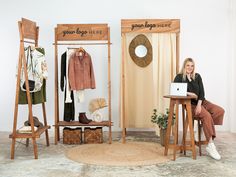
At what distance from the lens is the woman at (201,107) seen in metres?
4.72

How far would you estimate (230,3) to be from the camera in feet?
21.7

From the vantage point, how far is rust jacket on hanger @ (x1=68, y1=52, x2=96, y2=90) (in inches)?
223

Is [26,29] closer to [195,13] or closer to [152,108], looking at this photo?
[152,108]

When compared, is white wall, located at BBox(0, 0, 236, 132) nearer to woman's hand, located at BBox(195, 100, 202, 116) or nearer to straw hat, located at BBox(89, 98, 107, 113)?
straw hat, located at BBox(89, 98, 107, 113)

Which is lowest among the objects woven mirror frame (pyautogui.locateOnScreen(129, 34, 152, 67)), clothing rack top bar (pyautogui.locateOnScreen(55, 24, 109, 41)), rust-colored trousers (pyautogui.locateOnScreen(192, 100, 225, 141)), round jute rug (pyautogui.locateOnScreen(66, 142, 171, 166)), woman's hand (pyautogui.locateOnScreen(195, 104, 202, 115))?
round jute rug (pyautogui.locateOnScreen(66, 142, 171, 166))

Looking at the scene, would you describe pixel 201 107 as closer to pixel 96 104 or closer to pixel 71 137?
pixel 96 104

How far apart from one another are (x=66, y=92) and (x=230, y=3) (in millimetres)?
3520

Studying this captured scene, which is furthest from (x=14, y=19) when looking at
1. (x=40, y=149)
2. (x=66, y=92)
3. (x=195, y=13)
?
(x=195, y=13)

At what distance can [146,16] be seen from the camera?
670cm

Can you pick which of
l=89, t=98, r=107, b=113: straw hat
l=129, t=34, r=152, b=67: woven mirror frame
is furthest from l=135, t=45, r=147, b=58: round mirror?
l=89, t=98, r=107, b=113: straw hat

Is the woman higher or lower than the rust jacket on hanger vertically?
lower

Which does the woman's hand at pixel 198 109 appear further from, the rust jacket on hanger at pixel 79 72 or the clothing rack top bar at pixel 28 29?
the clothing rack top bar at pixel 28 29

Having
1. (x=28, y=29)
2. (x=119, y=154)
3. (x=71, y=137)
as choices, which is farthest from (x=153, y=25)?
(x=71, y=137)

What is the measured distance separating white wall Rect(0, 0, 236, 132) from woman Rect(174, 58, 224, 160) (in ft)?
5.91
